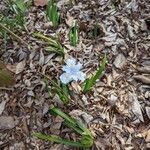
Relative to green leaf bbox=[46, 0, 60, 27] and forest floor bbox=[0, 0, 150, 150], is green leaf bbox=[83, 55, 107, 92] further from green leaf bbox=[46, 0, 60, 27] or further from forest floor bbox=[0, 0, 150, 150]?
green leaf bbox=[46, 0, 60, 27]

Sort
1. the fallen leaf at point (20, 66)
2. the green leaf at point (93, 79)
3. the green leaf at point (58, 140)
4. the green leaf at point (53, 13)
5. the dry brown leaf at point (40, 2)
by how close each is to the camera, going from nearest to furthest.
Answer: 1. the green leaf at point (58, 140)
2. the green leaf at point (93, 79)
3. the fallen leaf at point (20, 66)
4. the green leaf at point (53, 13)
5. the dry brown leaf at point (40, 2)

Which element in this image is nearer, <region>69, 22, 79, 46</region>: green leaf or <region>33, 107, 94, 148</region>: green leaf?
<region>33, 107, 94, 148</region>: green leaf

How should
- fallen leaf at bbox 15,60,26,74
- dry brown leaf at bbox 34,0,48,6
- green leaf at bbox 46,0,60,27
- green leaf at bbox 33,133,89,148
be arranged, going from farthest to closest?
dry brown leaf at bbox 34,0,48,6 < green leaf at bbox 46,0,60,27 < fallen leaf at bbox 15,60,26,74 < green leaf at bbox 33,133,89,148

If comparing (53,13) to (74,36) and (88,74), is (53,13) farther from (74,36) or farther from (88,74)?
(88,74)

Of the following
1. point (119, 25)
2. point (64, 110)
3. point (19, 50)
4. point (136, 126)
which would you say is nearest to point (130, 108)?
point (136, 126)

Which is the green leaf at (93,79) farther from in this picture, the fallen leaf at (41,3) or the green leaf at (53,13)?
the fallen leaf at (41,3)

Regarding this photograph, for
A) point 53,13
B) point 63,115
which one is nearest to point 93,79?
point 63,115

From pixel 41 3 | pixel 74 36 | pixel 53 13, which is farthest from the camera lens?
pixel 41 3

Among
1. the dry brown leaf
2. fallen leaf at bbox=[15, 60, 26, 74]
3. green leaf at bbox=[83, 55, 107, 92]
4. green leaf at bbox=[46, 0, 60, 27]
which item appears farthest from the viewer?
the dry brown leaf

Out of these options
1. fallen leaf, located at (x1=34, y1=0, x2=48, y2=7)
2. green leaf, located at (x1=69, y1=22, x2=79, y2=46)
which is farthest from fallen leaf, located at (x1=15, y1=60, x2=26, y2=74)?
fallen leaf, located at (x1=34, y1=0, x2=48, y2=7)

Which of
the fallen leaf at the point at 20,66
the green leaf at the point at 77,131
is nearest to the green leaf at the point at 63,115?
the green leaf at the point at 77,131
